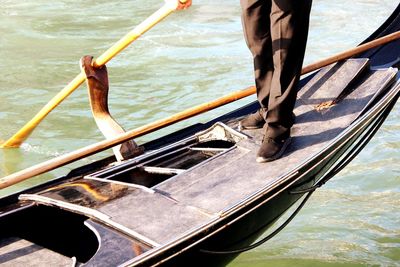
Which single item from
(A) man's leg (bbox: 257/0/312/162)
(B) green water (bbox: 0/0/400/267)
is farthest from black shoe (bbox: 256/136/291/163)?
(B) green water (bbox: 0/0/400/267)

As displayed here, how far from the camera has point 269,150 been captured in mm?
2496

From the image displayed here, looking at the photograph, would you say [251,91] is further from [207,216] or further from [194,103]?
[194,103]

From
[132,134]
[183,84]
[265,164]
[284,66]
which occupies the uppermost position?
[284,66]

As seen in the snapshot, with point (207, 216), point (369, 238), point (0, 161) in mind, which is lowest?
point (369, 238)

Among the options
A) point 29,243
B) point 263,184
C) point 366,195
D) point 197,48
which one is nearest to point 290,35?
point 263,184

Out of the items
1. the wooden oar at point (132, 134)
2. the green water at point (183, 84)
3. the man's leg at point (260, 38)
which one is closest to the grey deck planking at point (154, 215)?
the wooden oar at point (132, 134)

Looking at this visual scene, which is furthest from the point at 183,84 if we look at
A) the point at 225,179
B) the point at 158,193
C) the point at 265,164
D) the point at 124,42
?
the point at 158,193

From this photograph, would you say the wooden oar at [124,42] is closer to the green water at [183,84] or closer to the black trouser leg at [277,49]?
the black trouser leg at [277,49]

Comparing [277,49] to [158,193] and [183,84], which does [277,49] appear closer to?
[158,193]

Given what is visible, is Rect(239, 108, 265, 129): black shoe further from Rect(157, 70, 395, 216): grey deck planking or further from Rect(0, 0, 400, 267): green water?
Rect(0, 0, 400, 267): green water

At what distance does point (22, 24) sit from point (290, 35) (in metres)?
5.73

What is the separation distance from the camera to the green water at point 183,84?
315 cm

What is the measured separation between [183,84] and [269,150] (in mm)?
2962

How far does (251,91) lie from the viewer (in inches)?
114
